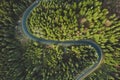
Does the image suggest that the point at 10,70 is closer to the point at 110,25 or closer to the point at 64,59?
the point at 64,59

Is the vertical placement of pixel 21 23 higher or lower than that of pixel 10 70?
higher

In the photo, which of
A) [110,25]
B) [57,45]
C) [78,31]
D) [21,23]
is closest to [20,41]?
[21,23]

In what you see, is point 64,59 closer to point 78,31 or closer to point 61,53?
point 61,53

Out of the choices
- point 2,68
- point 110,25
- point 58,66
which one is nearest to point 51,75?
point 58,66

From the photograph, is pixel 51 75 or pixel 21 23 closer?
pixel 51 75

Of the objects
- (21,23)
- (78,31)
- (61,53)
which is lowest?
(61,53)

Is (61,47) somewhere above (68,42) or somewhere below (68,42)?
below
